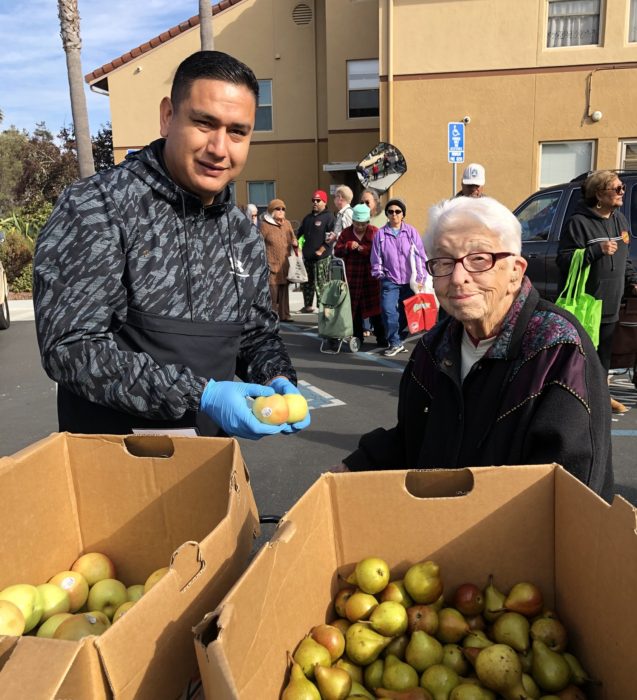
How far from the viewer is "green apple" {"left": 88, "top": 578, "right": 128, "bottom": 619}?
154 centimetres

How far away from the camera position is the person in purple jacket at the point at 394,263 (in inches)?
311

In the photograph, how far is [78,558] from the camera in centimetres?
169

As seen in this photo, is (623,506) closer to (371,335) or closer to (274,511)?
(274,511)

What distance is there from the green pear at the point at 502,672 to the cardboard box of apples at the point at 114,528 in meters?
0.53

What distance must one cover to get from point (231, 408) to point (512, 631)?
0.90 meters

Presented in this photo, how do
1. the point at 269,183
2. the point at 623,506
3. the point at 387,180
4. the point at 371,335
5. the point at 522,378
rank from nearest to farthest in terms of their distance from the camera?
the point at 623,506
the point at 522,378
the point at 371,335
the point at 387,180
the point at 269,183

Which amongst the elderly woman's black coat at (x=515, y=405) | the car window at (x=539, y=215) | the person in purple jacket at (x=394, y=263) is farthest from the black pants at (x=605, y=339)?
the elderly woman's black coat at (x=515, y=405)

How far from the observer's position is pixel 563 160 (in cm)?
1445

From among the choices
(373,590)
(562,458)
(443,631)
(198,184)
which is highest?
(198,184)

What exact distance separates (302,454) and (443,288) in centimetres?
293

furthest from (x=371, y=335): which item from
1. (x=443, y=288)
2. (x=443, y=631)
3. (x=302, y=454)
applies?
(x=443, y=631)

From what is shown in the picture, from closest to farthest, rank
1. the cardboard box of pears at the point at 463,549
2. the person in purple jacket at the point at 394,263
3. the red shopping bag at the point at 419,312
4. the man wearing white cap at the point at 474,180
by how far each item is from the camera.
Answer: the cardboard box of pears at the point at 463,549 → the man wearing white cap at the point at 474,180 → the red shopping bag at the point at 419,312 → the person in purple jacket at the point at 394,263

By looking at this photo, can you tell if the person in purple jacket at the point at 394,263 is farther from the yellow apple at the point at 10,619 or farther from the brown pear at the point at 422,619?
the yellow apple at the point at 10,619

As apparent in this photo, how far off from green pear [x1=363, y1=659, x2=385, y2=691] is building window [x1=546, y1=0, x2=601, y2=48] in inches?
618
